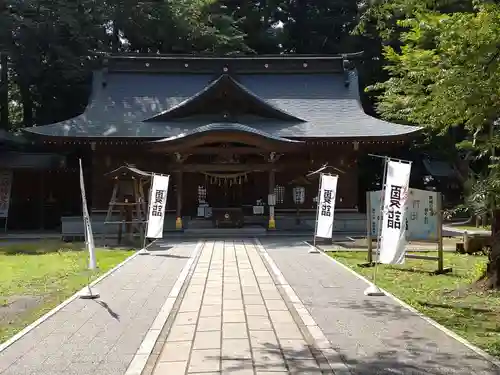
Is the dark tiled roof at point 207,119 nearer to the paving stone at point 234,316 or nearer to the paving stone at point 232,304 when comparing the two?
the paving stone at point 232,304

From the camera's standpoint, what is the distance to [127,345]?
5.09m

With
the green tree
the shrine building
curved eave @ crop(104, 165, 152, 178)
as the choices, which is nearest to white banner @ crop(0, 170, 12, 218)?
the shrine building

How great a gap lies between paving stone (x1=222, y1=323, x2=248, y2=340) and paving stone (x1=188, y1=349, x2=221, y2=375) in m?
0.51

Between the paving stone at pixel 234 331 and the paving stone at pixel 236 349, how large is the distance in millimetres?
152

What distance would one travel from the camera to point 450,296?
25.4ft

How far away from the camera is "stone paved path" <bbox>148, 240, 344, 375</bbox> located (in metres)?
4.46

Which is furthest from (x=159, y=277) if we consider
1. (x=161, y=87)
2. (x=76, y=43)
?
(x=76, y=43)

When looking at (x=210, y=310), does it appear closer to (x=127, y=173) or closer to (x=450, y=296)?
(x=450, y=296)

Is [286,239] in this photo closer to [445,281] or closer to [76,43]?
[445,281]

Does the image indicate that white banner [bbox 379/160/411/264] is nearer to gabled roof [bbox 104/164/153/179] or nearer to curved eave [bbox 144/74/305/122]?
gabled roof [bbox 104/164/153/179]

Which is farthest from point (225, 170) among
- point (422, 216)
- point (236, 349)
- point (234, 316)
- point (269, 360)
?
point (269, 360)

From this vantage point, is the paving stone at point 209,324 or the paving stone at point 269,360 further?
the paving stone at point 209,324

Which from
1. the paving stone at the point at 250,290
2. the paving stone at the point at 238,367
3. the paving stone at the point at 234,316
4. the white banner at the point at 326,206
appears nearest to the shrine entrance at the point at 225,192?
the white banner at the point at 326,206

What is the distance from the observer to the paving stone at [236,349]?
4727 mm
